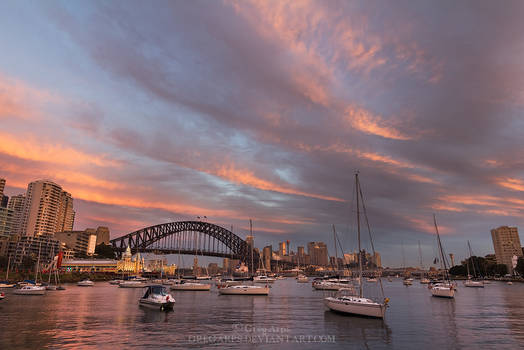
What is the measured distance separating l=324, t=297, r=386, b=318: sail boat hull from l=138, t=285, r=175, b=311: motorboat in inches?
825

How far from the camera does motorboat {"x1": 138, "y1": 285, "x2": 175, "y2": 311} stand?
41.4m

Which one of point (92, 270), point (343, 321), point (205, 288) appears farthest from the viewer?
point (92, 270)

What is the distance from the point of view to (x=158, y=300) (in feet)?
137

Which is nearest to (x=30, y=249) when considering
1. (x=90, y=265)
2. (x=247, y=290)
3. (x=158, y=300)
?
(x=90, y=265)

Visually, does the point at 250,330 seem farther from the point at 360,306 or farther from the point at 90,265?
the point at 90,265

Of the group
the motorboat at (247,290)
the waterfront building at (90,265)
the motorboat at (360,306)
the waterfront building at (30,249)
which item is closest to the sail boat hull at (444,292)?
the motorboat at (247,290)

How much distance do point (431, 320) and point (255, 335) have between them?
74.4 feet

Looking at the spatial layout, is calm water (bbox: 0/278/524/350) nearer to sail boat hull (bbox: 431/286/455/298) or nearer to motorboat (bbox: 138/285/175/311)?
motorboat (bbox: 138/285/175/311)

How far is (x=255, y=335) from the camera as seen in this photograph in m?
27.2

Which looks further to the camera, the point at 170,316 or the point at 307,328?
the point at 170,316

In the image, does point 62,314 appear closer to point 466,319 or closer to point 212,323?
point 212,323

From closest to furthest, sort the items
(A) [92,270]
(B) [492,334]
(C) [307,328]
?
(B) [492,334], (C) [307,328], (A) [92,270]

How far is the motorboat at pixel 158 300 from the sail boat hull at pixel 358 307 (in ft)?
68.8

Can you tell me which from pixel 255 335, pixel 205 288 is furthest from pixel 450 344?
pixel 205 288
